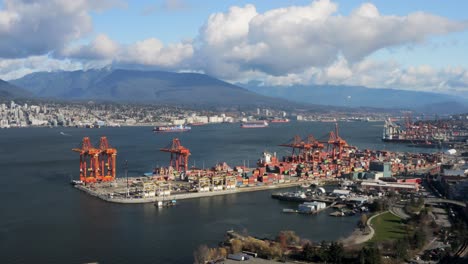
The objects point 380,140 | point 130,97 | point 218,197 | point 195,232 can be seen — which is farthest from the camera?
point 130,97

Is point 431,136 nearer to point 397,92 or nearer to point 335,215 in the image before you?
point 335,215

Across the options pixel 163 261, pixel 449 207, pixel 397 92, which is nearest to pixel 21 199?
pixel 163 261

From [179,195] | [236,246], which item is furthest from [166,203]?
[236,246]

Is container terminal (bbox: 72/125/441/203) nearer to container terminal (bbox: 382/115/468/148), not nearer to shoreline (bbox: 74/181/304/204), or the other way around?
shoreline (bbox: 74/181/304/204)

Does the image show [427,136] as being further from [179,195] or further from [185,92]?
[185,92]

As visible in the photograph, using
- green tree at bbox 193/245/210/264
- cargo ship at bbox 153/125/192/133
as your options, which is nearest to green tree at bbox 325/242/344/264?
green tree at bbox 193/245/210/264

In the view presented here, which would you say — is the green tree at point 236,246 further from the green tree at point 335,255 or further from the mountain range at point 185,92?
the mountain range at point 185,92
